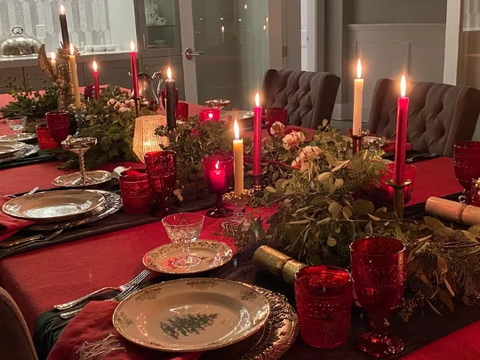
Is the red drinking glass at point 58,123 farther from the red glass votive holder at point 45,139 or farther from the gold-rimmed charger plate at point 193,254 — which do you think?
the gold-rimmed charger plate at point 193,254

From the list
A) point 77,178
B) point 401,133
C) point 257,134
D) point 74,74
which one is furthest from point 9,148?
point 401,133

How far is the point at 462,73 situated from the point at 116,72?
117 inches

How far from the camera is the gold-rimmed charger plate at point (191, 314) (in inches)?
33.5

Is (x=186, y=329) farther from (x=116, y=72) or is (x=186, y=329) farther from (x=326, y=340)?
(x=116, y=72)

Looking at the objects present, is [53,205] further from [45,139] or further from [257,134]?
[45,139]

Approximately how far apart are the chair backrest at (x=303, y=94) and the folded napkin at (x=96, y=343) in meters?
1.95

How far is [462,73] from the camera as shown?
386 cm

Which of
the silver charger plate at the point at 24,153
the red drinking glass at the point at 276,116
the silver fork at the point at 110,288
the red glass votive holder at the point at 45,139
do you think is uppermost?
the red drinking glass at the point at 276,116

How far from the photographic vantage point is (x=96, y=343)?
85cm

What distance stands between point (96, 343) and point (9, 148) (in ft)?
4.95

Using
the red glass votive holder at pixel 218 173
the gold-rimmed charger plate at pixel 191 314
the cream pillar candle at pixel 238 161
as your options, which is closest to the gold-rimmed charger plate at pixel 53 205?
the red glass votive holder at pixel 218 173

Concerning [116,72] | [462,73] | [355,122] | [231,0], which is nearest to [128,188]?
[355,122]

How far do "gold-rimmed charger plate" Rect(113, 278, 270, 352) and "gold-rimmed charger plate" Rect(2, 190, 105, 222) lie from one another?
51cm

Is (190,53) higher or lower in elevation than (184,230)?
higher
